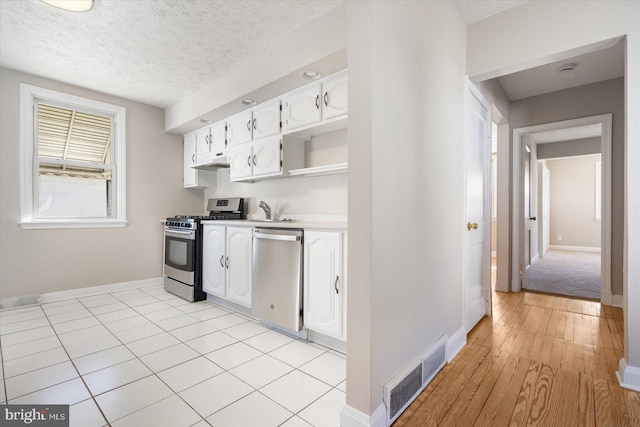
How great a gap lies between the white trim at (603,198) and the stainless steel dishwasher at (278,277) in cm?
305

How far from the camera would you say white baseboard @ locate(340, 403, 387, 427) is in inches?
51.4

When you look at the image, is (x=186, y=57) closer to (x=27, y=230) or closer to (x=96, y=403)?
(x=27, y=230)

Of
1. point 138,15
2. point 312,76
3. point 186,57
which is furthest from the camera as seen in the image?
point 186,57

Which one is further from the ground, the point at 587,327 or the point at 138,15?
the point at 138,15

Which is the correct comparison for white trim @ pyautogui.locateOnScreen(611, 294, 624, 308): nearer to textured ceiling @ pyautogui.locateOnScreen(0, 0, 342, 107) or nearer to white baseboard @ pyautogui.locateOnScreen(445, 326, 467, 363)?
white baseboard @ pyautogui.locateOnScreen(445, 326, 467, 363)

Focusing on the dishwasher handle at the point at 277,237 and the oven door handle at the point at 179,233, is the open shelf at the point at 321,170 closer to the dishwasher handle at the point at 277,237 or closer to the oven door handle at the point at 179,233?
the dishwasher handle at the point at 277,237

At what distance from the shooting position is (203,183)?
4.34 meters

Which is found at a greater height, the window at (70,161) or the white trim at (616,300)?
the window at (70,161)

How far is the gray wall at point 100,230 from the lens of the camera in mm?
3146

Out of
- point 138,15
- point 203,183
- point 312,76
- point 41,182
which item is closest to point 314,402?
point 312,76

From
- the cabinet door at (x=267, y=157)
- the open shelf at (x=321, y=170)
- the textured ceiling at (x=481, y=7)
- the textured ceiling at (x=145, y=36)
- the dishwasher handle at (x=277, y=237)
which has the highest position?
Result: the textured ceiling at (x=145, y=36)

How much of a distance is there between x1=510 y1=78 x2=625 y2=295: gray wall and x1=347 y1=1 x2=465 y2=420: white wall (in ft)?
7.88

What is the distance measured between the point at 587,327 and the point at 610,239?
4.15 feet

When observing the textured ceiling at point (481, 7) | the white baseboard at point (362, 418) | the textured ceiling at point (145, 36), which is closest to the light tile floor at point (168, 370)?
the white baseboard at point (362, 418)
